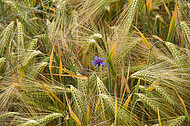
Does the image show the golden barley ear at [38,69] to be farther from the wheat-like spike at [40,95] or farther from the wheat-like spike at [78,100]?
the wheat-like spike at [78,100]

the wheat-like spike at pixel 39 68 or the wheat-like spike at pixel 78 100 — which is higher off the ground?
the wheat-like spike at pixel 39 68

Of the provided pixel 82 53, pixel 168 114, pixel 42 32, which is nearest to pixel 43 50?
pixel 42 32

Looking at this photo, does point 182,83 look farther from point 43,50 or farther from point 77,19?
point 43,50

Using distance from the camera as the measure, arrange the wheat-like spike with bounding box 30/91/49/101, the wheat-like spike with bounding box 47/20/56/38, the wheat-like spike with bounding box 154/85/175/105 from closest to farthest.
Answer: the wheat-like spike with bounding box 154/85/175/105 < the wheat-like spike with bounding box 30/91/49/101 < the wheat-like spike with bounding box 47/20/56/38

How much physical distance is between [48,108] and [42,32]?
65 centimetres

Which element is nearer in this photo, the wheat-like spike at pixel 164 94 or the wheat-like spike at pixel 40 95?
the wheat-like spike at pixel 164 94

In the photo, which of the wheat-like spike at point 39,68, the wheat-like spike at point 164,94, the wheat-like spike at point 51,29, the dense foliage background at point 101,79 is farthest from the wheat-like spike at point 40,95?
the wheat-like spike at point 164,94

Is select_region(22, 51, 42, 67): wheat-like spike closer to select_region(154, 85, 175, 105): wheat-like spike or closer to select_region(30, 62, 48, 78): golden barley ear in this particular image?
select_region(30, 62, 48, 78): golden barley ear

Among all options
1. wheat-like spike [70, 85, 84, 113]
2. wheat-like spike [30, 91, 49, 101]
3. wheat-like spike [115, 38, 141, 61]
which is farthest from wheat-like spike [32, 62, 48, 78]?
wheat-like spike [115, 38, 141, 61]

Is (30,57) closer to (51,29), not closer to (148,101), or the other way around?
(51,29)

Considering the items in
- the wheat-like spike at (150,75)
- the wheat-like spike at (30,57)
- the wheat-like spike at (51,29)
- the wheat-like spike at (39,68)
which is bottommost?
the wheat-like spike at (150,75)

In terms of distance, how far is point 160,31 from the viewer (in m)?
1.48

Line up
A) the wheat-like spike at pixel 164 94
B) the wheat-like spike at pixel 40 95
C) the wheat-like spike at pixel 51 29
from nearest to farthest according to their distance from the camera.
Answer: the wheat-like spike at pixel 164 94 → the wheat-like spike at pixel 40 95 → the wheat-like spike at pixel 51 29

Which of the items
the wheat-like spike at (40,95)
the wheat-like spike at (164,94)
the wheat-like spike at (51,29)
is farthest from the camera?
the wheat-like spike at (51,29)
